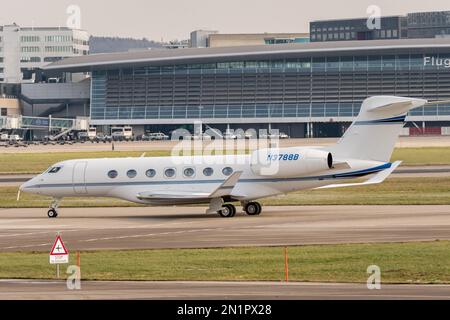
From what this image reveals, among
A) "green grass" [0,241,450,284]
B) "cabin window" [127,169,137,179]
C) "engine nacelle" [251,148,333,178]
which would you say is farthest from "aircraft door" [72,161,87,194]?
"green grass" [0,241,450,284]

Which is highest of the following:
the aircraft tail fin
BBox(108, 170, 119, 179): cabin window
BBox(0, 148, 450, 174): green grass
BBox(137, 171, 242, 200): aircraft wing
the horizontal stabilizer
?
the horizontal stabilizer

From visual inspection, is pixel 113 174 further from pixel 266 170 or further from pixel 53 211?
pixel 266 170

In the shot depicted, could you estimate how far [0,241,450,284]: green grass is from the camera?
32.9 meters

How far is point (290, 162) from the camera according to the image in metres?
49.8

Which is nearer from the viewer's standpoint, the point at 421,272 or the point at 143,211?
the point at 421,272

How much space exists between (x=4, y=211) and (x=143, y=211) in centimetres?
750

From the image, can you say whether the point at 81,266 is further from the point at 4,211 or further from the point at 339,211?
the point at 4,211

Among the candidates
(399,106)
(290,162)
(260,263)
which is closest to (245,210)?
(290,162)

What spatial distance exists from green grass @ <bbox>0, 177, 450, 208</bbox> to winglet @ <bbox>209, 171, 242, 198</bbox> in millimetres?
9613

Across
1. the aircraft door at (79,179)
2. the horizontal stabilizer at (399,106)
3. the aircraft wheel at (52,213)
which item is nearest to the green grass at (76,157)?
the aircraft wheel at (52,213)

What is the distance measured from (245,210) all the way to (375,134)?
7044mm

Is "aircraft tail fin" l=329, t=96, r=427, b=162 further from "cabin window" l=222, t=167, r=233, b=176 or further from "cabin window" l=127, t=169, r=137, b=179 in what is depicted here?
"cabin window" l=127, t=169, r=137, b=179
